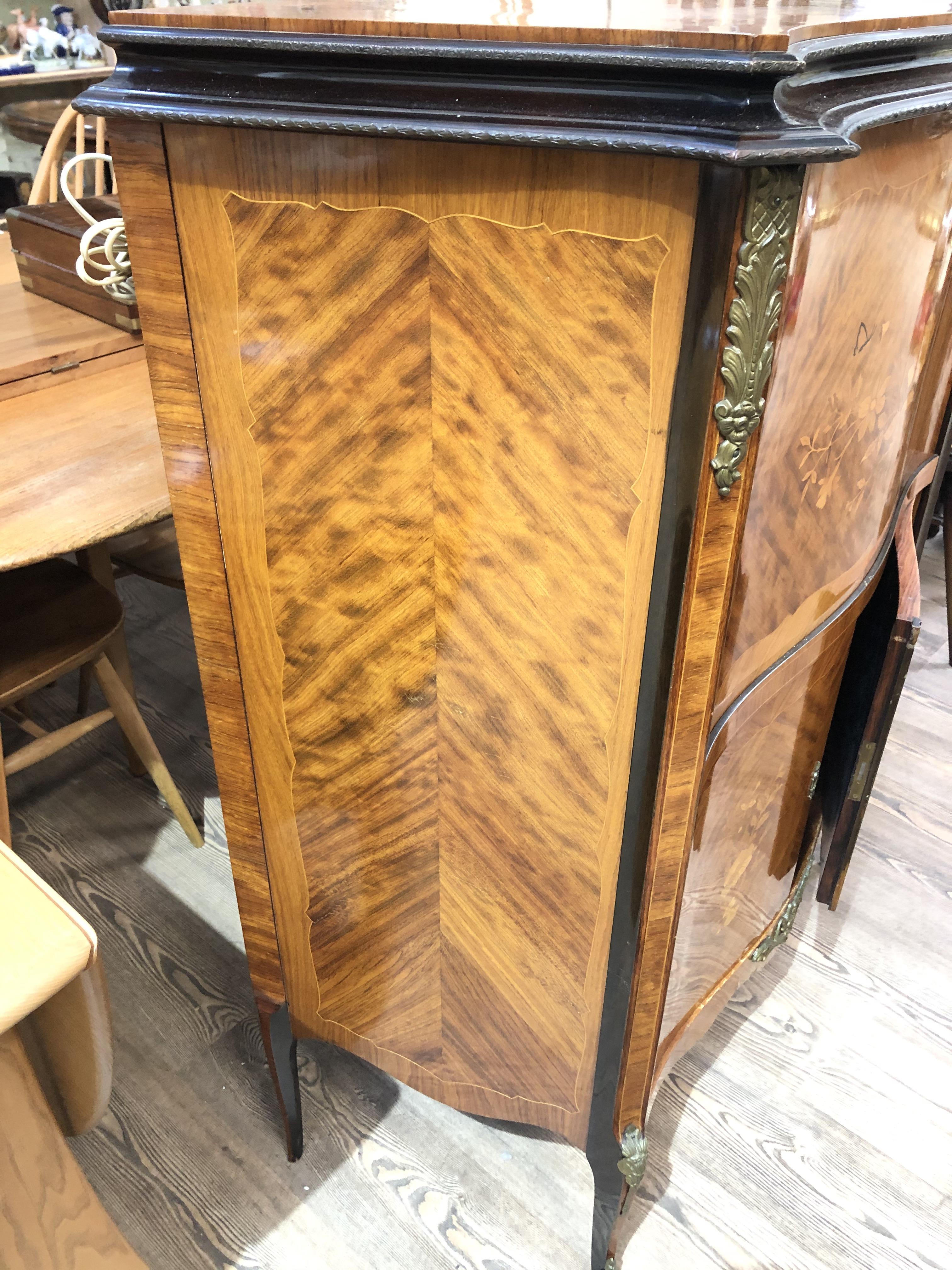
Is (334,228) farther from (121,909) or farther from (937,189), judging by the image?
(121,909)

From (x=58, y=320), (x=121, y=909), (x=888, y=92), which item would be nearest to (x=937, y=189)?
(x=888, y=92)

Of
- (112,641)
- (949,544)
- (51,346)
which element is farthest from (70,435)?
(949,544)

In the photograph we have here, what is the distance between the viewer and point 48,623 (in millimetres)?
1457

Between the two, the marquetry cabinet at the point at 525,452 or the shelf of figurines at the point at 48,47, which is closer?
the marquetry cabinet at the point at 525,452

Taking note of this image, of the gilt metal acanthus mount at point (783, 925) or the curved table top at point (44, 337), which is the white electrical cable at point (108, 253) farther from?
the gilt metal acanthus mount at point (783, 925)

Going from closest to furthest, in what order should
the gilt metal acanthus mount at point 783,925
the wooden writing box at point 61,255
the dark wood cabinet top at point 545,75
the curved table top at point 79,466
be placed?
1. the dark wood cabinet top at point 545,75
2. the curved table top at point 79,466
3. the gilt metal acanthus mount at point 783,925
4. the wooden writing box at point 61,255

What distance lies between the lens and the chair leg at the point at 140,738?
1576mm

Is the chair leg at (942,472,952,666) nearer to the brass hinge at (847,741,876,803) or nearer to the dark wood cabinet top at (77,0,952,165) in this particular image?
the brass hinge at (847,741,876,803)

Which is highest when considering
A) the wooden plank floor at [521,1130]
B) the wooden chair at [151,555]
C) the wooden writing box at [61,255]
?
the wooden writing box at [61,255]

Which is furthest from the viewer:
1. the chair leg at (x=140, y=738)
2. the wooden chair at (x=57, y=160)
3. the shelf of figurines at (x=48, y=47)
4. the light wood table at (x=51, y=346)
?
the shelf of figurines at (x=48, y=47)

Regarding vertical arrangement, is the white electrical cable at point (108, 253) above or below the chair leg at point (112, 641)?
above

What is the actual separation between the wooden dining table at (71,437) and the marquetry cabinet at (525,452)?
323 millimetres

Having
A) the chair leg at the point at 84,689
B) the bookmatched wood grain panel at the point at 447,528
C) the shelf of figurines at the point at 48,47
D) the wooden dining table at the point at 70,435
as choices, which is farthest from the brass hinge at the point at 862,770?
the shelf of figurines at the point at 48,47

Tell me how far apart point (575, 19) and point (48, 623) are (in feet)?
3.89
